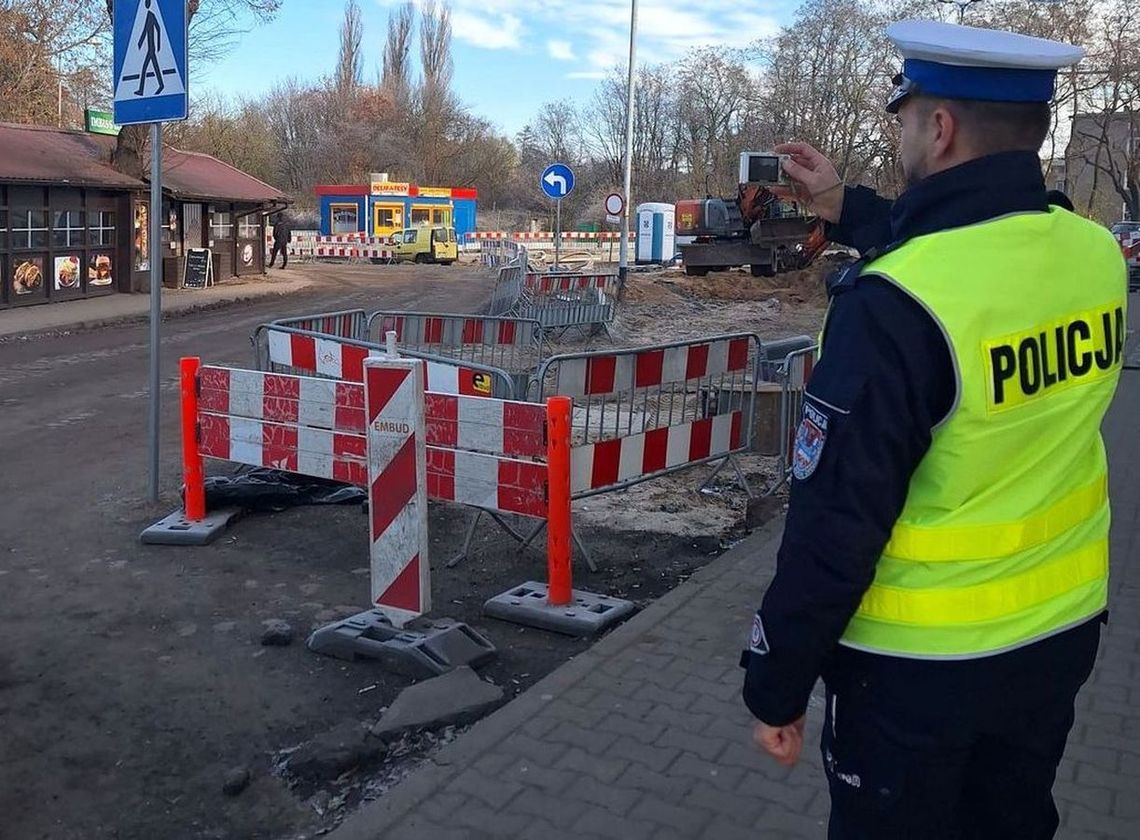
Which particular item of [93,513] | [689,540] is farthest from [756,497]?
[93,513]

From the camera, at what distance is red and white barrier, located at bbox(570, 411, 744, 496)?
604 cm

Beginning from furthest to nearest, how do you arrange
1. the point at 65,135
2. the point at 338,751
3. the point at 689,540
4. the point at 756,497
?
1. the point at 65,135
2. the point at 756,497
3. the point at 689,540
4. the point at 338,751

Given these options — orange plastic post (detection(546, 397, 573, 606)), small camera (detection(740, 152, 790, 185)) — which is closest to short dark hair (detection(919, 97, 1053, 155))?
orange plastic post (detection(546, 397, 573, 606))

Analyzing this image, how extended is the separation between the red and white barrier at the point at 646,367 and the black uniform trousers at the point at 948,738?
470 centimetres

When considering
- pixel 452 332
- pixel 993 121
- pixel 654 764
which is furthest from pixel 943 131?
pixel 452 332

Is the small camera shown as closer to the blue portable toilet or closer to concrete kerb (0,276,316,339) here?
concrete kerb (0,276,316,339)

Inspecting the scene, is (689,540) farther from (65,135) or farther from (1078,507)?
(65,135)

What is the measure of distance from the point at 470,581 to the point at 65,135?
25146 millimetres

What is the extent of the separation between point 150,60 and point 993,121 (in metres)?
6.44

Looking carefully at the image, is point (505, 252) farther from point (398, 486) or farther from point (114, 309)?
point (398, 486)

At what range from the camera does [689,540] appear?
715 cm

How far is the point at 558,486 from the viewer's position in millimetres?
5566

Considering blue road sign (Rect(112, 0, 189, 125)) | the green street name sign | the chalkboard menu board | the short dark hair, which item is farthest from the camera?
the chalkboard menu board

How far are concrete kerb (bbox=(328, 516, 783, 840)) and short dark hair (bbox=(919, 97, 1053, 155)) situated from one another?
2577 millimetres
